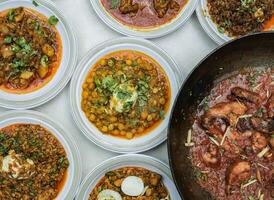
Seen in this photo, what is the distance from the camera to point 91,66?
3.94 m

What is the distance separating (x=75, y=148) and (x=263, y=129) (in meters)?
1.51

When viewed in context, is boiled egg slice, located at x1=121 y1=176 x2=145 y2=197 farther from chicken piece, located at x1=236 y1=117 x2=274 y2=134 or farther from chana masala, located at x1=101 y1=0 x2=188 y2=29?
chana masala, located at x1=101 y1=0 x2=188 y2=29

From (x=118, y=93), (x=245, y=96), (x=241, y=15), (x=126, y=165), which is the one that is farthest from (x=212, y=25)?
(x=126, y=165)

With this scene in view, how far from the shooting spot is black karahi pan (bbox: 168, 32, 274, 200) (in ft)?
11.7

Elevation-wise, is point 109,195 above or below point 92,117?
below

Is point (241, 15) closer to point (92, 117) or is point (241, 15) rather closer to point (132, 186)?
point (92, 117)

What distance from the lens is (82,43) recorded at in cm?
407

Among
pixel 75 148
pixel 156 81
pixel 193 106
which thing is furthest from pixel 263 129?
pixel 75 148

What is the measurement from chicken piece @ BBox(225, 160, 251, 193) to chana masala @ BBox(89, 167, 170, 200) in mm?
578

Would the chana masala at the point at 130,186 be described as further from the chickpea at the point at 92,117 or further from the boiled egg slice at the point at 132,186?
the chickpea at the point at 92,117

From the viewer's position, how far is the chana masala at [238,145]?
360cm

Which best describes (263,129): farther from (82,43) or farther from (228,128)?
(82,43)

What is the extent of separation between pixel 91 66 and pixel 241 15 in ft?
4.26

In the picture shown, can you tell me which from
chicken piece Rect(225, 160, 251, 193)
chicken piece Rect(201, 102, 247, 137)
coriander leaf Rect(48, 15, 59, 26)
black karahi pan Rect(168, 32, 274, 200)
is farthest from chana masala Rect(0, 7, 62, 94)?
chicken piece Rect(225, 160, 251, 193)
